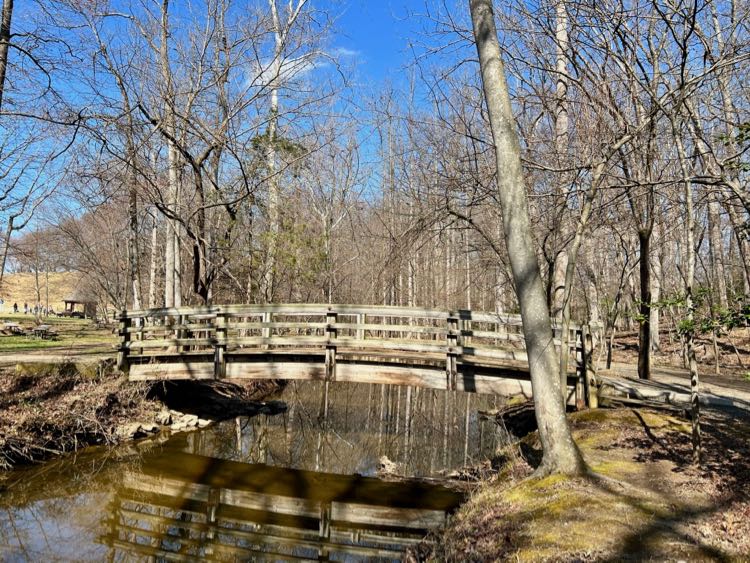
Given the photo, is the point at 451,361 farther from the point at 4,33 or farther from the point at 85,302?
the point at 85,302

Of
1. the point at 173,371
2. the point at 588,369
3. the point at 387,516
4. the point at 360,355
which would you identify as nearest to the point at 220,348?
the point at 173,371

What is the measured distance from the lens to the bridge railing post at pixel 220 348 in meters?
10.3

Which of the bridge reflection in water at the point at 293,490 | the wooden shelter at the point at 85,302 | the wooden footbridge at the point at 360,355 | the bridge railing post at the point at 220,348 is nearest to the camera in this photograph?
the bridge reflection in water at the point at 293,490

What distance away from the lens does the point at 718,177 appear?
6.07m

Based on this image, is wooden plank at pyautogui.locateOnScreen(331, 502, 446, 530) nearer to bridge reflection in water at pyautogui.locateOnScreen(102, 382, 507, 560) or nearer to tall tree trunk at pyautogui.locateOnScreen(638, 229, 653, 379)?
bridge reflection in water at pyautogui.locateOnScreen(102, 382, 507, 560)

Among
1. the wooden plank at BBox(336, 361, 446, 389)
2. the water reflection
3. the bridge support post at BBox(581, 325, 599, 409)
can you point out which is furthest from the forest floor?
the water reflection

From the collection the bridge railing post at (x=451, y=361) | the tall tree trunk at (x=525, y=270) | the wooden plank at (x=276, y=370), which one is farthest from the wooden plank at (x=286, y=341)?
the tall tree trunk at (x=525, y=270)

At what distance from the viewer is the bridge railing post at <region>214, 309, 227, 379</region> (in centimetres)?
1027

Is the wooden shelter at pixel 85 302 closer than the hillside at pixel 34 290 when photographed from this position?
Yes

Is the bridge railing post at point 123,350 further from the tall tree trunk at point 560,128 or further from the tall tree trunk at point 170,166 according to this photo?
the tall tree trunk at point 560,128

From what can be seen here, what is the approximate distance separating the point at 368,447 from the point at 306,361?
252 cm

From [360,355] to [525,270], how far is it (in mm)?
5601

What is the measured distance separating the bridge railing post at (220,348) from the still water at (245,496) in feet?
5.72

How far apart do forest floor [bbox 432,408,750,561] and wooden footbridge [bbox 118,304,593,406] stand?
200 cm
